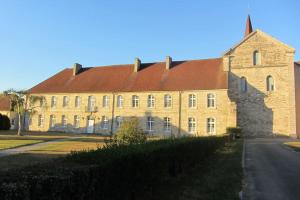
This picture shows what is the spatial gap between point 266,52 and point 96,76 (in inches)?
919

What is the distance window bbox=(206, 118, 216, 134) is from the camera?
117 feet

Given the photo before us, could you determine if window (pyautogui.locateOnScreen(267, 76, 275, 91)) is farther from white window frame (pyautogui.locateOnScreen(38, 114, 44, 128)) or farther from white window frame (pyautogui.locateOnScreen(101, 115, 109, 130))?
white window frame (pyautogui.locateOnScreen(38, 114, 44, 128))

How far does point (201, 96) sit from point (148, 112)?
699cm

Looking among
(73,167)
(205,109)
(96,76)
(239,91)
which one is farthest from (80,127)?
(73,167)

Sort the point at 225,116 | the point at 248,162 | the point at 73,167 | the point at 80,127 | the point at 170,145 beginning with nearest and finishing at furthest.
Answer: the point at 73,167, the point at 170,145, the point at 248,162, the point at 225,116, the point at 80,127

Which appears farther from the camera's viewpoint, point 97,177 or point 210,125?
point 210,125

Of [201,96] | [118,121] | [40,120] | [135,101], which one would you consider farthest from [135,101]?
[40,120]

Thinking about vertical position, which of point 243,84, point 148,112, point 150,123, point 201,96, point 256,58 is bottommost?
point 150,123

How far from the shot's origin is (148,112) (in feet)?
128

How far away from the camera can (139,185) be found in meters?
6.93

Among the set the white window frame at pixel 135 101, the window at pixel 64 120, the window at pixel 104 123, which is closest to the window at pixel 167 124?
the white window frame at pixel 135 101

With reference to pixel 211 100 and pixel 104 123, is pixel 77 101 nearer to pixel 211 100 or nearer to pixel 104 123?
pixel 104 123

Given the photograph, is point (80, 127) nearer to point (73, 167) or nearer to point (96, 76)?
point (96, 76)

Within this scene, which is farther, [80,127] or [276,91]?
[80,127]
